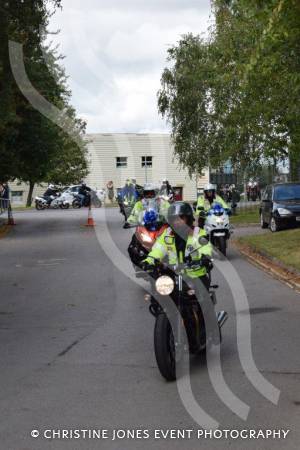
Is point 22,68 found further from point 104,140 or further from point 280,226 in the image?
point 104,140

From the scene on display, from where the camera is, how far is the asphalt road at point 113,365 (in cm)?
598

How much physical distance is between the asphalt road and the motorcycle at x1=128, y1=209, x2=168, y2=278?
0.71 m

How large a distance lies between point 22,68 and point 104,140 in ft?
175

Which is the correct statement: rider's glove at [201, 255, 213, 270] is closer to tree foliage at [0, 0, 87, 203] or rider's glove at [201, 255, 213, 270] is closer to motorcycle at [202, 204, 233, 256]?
motorcycle at [202, 204, 233, 256]

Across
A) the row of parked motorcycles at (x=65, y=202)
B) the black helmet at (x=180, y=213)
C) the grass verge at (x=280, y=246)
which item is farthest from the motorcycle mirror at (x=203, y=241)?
the row of parked motorcycles at (x=65, y=202)

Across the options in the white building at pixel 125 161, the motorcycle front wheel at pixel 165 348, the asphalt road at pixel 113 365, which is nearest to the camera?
the asphalt road at pixel 113 365

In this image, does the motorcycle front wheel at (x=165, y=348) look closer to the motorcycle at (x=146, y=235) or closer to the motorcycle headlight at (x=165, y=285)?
the motorcycle headlight at (x=165, y=285)

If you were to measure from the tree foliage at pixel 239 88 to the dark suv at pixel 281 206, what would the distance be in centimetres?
132

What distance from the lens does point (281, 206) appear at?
84.8 feet

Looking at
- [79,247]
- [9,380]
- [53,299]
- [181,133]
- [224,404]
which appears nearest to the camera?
[224,404]

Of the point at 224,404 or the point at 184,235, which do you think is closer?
the point at 224,404

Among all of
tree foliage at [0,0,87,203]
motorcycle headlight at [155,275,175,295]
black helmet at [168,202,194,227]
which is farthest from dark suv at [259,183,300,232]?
motorcycle headlight at [155,275,175,295]

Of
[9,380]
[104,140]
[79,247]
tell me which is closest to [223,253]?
[79,247]

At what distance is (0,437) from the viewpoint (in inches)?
227
